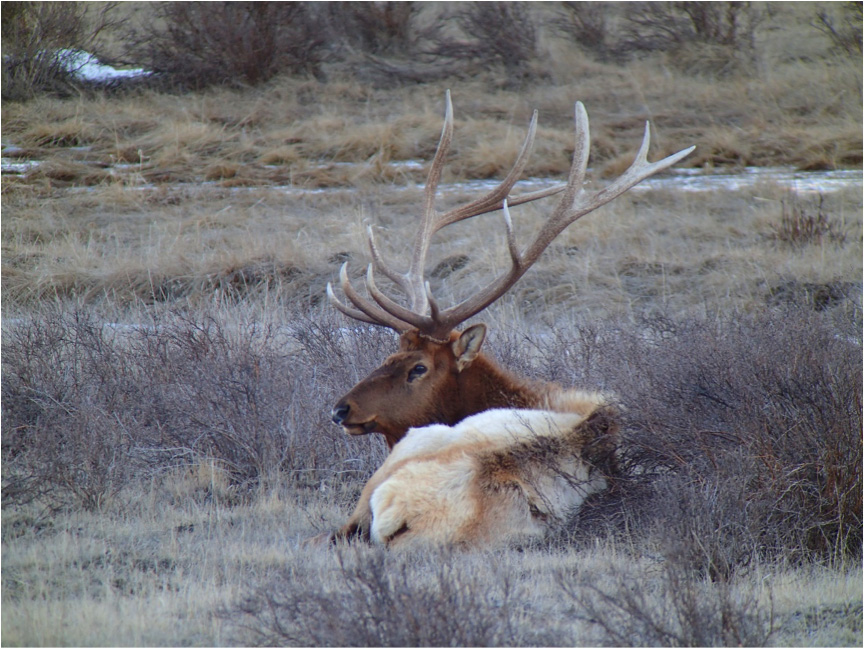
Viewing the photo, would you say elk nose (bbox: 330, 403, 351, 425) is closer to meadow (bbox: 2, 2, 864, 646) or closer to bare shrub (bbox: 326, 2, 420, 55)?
meadow (bbox: 2, 2, 864, 646)

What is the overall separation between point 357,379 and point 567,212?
203 cm

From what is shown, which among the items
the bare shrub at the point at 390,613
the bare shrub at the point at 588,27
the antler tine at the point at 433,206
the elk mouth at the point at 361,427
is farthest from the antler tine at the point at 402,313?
the bare shrub at the point at 588,27

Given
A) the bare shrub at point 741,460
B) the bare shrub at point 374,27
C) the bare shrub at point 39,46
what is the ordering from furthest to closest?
the bare shrub at point 374,27, the bare shrub at point 39,46, the bare shrub at point 741,460

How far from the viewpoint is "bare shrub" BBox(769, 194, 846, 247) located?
10.8 metres

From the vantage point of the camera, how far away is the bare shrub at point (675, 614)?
307 centimetres

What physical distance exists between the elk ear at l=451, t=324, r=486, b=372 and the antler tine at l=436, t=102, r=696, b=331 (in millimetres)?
124

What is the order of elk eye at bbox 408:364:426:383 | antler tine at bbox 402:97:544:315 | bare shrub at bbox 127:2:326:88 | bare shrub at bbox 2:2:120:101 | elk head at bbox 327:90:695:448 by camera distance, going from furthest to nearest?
bare shrub at bbox 127:2:326:88 < bare shrub at bbox 2:2:120:101 < antler tine at bbox 402:97:544:315 < elk eye at bbox 408:364:426:383 < elk head at bbox 327:90:695:448

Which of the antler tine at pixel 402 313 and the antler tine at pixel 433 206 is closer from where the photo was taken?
the antler tine at pixel 402 313

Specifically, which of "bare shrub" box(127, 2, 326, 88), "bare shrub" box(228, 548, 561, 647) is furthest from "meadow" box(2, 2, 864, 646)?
"bare shrub" box(127, 2, 326, 88)

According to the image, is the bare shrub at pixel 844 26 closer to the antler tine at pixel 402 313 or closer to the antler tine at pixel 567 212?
the antler tine at pixel 567 212

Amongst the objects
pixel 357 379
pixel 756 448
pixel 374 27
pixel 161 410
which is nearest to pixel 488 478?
pixel 756 448

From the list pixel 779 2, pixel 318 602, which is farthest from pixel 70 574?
pixel 779 2

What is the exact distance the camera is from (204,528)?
4582mm

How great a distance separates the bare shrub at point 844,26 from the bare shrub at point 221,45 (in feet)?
38.7
